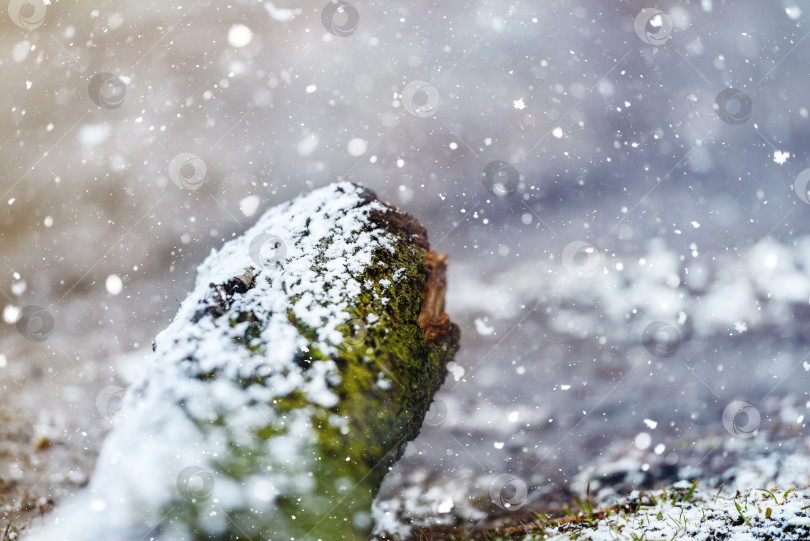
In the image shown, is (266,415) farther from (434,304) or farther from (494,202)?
(494,202)

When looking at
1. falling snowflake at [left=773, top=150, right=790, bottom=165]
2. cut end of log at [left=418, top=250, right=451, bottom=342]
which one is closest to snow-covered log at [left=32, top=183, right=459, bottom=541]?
cut end of log at [left=418, top=250, right=451, bottom=342]

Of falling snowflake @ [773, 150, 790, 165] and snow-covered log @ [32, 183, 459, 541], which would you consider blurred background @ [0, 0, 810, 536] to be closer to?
falling snowflake @ [773, 150, 790, 165]

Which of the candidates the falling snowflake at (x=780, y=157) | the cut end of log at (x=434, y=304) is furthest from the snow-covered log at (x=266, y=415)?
the falling snowflake at (x=780, y=157)

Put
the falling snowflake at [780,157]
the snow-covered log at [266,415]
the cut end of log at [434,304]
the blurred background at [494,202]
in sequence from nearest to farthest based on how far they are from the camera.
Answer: the snow-covered log at [266,415] < the cut end of log at [434,304] < the blurred background at [494,202] < the falling snowflake at [780,157]

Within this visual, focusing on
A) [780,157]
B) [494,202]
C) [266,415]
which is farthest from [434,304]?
[780,157]

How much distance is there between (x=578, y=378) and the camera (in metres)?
3.04

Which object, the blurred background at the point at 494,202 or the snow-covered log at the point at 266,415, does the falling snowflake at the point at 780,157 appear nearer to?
the blurred background at the point at 494,202

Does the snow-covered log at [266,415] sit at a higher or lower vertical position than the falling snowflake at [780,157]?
lower

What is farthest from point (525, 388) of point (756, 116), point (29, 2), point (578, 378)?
point (29, 2)

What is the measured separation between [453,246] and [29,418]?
319cm

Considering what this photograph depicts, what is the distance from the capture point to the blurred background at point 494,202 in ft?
10.0

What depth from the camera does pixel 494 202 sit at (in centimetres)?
318

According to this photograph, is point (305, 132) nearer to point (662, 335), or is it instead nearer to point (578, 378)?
point (578, 378)

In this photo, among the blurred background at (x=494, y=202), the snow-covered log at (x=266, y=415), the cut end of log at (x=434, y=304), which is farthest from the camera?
the blurred background at (x=494, y=202)
